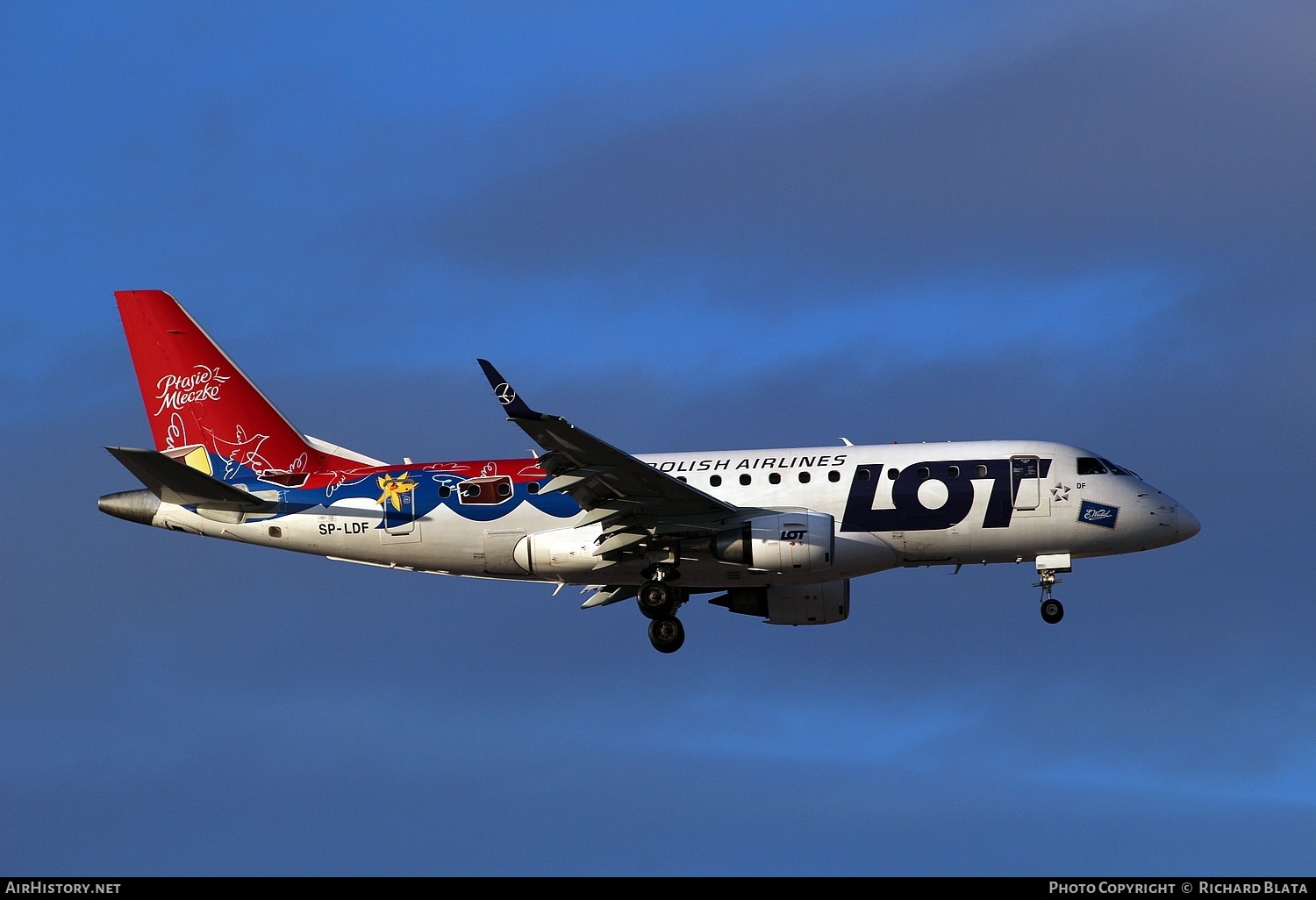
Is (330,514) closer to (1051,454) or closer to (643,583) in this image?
(643,583)

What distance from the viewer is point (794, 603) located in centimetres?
5453

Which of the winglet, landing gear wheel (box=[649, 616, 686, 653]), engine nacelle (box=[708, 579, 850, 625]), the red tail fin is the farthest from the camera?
engine nacelle (box=[708, 579, 850, 625])

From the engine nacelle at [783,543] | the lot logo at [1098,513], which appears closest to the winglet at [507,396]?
the engine nacelle at [783,543]

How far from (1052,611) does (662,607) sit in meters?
11.1

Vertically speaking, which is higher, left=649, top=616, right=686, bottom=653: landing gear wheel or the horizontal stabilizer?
the horizontal stabilizer

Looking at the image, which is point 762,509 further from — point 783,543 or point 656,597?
point 656,597

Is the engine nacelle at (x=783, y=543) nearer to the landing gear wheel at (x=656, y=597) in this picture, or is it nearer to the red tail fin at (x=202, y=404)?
the landing gear wheel at (x=656, y=597)

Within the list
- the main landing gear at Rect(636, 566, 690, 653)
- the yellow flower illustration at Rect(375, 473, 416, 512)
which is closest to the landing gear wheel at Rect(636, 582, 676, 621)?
the main landing gear at Rect(636, 566, 690, 653)

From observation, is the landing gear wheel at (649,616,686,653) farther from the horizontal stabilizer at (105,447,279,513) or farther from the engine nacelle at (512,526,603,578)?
the horizontal stabilizer at (105,447,279,513)

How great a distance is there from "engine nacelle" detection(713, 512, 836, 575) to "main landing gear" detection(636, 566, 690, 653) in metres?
Result: 2.16

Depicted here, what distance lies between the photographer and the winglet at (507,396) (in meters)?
43.7

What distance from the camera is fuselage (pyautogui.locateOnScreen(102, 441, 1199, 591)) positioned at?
50.0 m
